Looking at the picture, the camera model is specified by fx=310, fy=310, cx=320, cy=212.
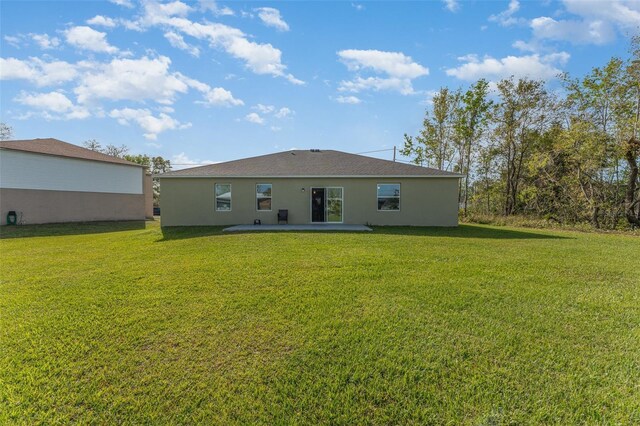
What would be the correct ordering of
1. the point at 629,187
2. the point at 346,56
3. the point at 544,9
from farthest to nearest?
the point at 629,187 < the point at 346,56 < the point at 544,9

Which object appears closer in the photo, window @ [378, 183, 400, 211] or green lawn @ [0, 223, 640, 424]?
green lawn @ [0, 223, 640, 424]

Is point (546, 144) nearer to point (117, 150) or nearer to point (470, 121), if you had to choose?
point (470, 121)

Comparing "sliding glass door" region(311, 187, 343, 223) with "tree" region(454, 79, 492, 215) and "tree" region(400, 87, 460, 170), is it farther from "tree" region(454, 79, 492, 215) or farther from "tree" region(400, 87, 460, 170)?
"tree" region(400, 87, 460, 170)

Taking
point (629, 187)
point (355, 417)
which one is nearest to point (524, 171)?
point (629, 187)

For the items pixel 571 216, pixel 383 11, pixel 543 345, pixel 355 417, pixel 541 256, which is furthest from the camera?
pixel 571 216

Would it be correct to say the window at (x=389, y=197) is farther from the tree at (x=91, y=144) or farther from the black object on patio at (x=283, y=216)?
the tree at (x=91, y=144)

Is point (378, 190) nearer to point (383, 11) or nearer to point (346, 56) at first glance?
point (346, 56)

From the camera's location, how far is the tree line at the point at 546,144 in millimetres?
14750

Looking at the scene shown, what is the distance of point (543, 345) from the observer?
10.5 feet

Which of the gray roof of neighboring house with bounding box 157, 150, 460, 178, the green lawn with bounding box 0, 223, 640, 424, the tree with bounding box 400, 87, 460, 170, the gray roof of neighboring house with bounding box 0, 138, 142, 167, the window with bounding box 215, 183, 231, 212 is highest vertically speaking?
the tree with bounding box 400, 87, 460, 170

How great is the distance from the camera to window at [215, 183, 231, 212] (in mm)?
13594

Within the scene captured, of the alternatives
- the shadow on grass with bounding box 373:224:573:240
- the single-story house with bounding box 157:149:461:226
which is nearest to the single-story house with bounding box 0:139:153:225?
the single-story house with bounding box 157:149:461:226

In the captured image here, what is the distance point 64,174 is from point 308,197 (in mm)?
14337

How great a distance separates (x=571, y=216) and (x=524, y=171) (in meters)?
4.27
